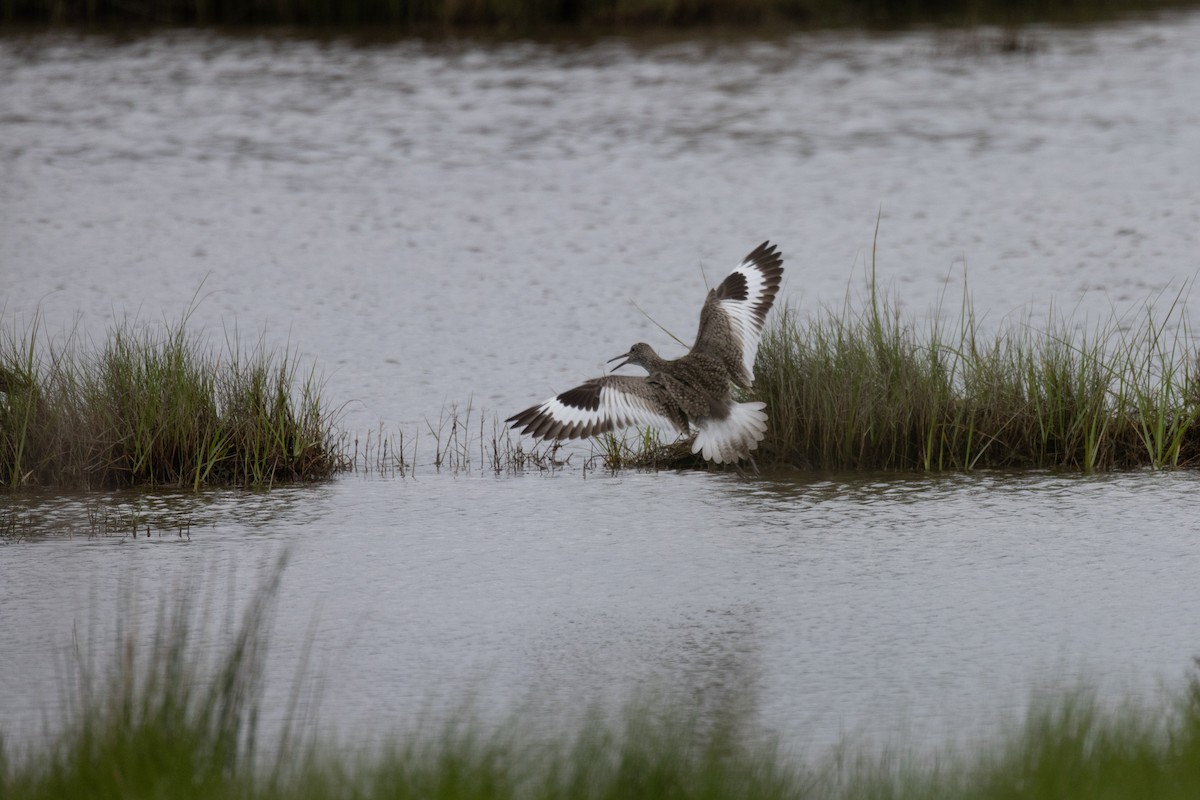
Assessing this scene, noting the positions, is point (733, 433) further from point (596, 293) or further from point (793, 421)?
point (596, 293)

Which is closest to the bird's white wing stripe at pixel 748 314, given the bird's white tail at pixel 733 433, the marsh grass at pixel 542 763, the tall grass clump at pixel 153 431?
the bird's white tail at pixel 733 433

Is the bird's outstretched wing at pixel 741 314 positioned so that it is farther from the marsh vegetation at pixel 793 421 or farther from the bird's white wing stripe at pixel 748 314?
the marsh vegetation at pixel 793 421

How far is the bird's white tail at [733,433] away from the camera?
671cm

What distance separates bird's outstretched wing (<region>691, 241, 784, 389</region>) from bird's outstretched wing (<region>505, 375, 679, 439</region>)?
0.43 metres

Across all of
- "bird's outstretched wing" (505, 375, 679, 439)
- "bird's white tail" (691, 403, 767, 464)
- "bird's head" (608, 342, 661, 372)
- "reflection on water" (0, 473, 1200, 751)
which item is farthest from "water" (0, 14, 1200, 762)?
"bird's head" (608, 342, 661, 372)

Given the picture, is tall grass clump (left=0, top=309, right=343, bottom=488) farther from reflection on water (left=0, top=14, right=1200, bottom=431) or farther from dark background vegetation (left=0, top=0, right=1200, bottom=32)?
dark background vegetation (left=0, top=0, right=1200, bottom=32)

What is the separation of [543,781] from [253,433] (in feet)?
13.0

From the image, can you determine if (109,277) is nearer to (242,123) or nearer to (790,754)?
(242,123)

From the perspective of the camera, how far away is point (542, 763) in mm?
3758

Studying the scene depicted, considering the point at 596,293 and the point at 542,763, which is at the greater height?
the point at 596,293

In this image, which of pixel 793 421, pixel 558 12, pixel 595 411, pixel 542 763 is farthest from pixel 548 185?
pixel 542 763

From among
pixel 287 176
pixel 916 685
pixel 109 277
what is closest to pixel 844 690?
pixel 916 685

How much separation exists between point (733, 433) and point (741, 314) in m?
0.96

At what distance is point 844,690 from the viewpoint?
14.8ft
